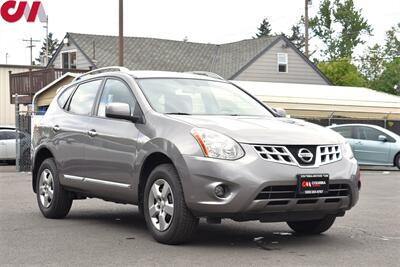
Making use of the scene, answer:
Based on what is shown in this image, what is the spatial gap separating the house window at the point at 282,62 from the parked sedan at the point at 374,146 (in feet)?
62.7

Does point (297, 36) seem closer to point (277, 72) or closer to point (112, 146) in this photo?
point (277, 72)

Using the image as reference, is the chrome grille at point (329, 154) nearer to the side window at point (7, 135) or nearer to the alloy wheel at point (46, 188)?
the alloy wheel at point (46, 188)

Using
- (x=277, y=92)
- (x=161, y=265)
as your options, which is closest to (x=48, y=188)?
(x=161, y=265)

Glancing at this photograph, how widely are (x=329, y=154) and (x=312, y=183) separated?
461 millimetres

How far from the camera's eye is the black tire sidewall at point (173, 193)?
6.46 meters

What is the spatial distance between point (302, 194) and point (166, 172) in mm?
1294

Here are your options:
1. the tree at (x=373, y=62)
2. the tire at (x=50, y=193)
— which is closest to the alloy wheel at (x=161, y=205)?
the tire at (x=50, y=193)

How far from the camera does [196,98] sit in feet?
25.1

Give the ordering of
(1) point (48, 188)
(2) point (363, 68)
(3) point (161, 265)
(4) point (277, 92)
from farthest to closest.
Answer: (2) point (363, 68), (4) point (277, 92), (1) point (48, 188), (3) point (161, 265)

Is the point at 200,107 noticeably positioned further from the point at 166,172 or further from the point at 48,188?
the point at 48,188

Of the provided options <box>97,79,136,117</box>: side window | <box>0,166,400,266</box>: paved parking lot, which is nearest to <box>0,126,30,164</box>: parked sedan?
<box>0,166,400,266</box>: paved parking lot

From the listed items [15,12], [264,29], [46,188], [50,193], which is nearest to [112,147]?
[50,193]

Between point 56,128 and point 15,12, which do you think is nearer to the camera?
point 56,128

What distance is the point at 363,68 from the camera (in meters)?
69.3
